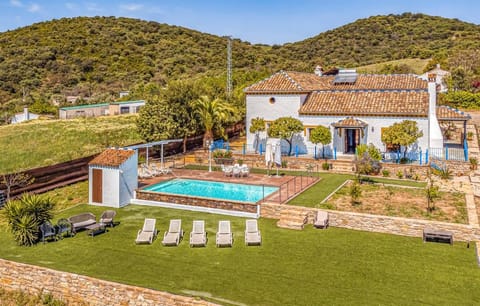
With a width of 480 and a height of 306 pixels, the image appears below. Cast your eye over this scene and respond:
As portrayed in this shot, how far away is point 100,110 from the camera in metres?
59.3

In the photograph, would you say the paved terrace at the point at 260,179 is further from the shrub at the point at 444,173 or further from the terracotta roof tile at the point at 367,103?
the terracotta roof tile at the point at 367,103

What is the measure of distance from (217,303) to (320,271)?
3712 millimetres

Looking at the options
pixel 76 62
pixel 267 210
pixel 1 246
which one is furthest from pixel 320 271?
pixel 76 62

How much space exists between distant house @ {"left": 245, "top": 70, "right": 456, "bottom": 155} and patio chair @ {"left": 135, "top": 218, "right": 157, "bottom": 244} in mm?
17356

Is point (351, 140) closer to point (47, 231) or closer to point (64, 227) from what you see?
point (64, 227)

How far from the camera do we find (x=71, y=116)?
5606cm

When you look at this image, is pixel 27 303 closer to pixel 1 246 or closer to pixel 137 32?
pixel 1 246

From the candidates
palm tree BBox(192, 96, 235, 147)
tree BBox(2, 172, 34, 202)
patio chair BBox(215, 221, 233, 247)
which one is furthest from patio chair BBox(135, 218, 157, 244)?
palm tree BBox(192, 96, 235, 147)

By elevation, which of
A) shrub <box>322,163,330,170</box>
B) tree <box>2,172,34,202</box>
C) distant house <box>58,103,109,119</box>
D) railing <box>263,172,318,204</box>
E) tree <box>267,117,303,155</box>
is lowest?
railing <box>263,172,318,204</box>

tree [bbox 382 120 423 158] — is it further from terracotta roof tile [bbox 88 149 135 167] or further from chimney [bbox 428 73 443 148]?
terracotta roof tile [bbox 88 149 135 167]

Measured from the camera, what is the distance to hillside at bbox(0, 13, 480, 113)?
79688 millimetres

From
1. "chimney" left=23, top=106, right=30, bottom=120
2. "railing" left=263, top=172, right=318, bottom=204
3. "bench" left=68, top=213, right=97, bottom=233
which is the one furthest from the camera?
"chimney" left=23, top=106, right=30, bottom=120

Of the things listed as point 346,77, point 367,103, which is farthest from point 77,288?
point 346,77

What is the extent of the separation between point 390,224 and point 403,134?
38.7 ft
